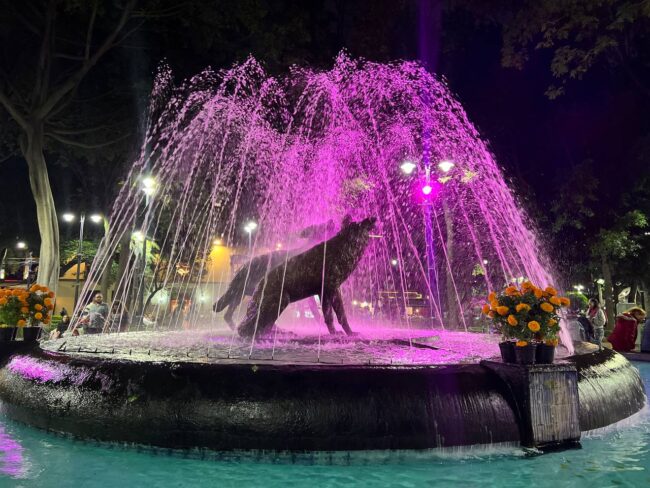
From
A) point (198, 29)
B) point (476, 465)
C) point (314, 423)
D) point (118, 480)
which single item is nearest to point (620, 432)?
point (476, 465)

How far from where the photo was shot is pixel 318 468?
5145mm

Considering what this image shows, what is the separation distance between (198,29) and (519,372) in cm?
1532

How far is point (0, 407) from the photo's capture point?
7.23m

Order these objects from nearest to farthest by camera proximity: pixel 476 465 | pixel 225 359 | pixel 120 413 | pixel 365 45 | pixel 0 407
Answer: pixel 476 465 → pixel 120 413 → pixel 225 359 → pixel 0 407 → pixel 365 45

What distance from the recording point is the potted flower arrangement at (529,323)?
5.79m

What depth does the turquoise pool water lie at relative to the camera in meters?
4.73

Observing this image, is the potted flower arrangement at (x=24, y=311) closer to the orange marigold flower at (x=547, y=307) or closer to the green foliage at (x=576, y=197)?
the orange marigold flower at (x=547, y=307)

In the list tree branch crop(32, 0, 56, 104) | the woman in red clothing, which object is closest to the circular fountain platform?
the woman in red clothing

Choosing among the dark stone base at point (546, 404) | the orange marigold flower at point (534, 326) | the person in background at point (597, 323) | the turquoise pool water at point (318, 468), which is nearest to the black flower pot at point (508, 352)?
the dark stone base at point (546, 404)

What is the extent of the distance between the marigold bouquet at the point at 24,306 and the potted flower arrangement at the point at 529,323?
8204 millimetres

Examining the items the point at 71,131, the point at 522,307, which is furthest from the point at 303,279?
the point at 71,131

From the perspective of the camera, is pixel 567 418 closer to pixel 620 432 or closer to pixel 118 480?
pixel 620 432

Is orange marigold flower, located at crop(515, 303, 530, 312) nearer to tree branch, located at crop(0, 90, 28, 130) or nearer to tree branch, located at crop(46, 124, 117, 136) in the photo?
tree branch, located at crop(0, 90, 28, 130)

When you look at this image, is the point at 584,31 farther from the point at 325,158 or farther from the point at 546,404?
the point at 546,404
